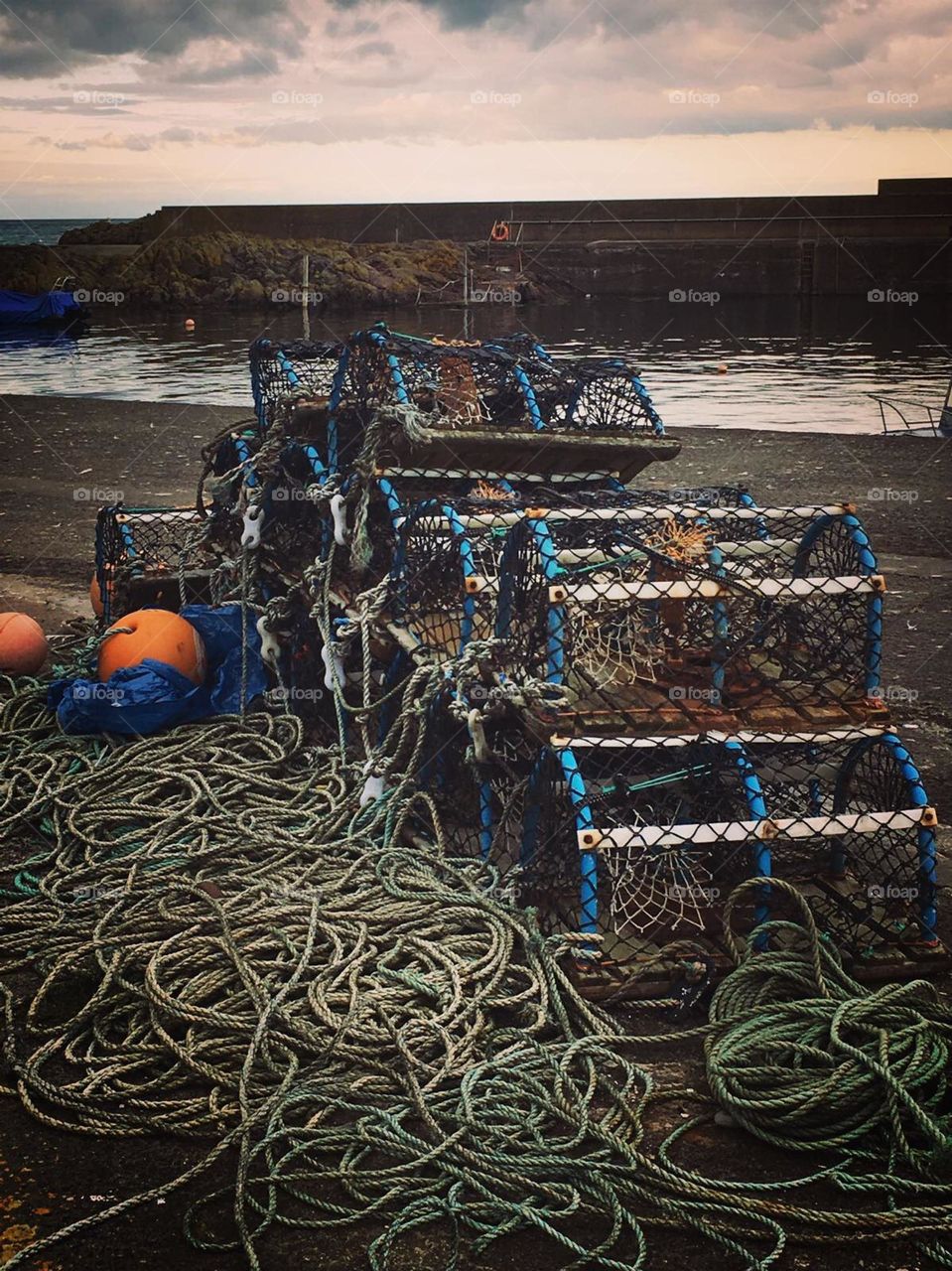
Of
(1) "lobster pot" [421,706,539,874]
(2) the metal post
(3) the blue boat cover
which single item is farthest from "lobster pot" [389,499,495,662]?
(3) the blue boat cover

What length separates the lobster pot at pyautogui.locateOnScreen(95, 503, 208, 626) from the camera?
6219 mm

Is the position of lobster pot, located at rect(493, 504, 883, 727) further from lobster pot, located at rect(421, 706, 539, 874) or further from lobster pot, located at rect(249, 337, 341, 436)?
lobster pot, located at rect(249, 337, 341, 436)

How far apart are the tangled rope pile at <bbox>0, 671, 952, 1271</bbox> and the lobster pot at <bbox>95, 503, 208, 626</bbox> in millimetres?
1837

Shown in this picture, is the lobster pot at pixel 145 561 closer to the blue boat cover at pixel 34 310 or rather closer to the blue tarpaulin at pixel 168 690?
the blue tarpaulin at pixel 168 690

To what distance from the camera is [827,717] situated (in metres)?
3.90

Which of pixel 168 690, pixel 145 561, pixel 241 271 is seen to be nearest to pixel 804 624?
pixel 168 690

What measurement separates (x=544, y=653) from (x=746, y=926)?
975 millimetres

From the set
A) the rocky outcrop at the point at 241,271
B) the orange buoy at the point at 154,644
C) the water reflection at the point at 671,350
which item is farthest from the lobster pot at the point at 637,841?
the rocky outcrop at the point at 241,271

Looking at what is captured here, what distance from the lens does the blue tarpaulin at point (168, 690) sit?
212 inches

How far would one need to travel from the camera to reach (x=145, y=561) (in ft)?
21.2

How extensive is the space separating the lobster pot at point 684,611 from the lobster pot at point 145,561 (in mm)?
2449

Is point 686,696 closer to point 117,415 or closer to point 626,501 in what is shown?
point 626,501

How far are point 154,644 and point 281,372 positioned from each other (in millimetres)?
1424

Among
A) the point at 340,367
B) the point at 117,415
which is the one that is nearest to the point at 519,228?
the point at 117,415
